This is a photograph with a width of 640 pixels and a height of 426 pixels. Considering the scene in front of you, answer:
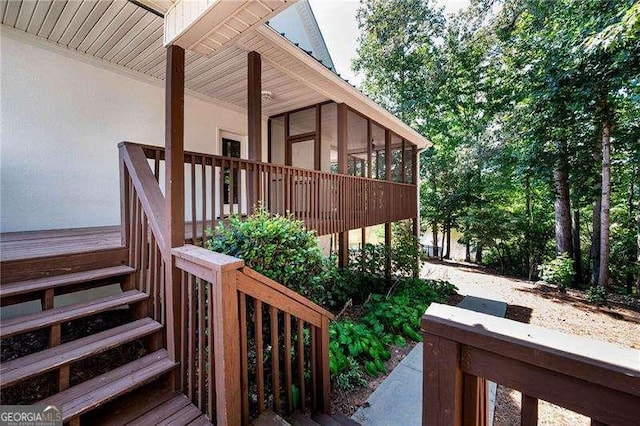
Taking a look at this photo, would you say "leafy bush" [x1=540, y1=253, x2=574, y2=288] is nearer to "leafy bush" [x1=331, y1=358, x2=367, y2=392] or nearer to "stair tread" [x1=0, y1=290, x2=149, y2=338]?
"leafy bush" [x1=331, y1=358, x2=367, y2=392]

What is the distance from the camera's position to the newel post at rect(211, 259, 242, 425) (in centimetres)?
175

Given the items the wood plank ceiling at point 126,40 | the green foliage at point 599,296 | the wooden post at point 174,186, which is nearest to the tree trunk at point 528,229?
the green foliage at point 599,296

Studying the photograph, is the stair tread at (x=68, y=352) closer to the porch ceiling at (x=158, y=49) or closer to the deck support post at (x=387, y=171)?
the porch ceiling at (x=158, y=49)

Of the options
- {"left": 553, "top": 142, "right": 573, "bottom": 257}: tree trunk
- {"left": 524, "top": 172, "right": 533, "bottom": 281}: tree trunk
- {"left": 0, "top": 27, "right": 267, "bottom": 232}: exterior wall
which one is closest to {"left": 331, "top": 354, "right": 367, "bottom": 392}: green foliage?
{"left": 0, "top": 27, "right": 267, "bottom": 232}: exterior wall

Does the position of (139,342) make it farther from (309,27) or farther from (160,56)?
(309,27)

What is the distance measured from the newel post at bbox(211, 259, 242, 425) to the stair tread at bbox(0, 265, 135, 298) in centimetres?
150

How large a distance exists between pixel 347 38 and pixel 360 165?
754cm

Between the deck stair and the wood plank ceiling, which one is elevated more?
the wood plank ceiling

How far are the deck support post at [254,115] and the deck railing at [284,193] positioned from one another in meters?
0.02

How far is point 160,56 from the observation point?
15.2 feet

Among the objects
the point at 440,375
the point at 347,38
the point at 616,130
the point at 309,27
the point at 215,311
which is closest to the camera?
the point at 440,375

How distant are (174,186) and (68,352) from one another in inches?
55.2

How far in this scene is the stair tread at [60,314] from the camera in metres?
1.97

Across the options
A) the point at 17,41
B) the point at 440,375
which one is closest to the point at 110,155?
the point at 17,41
